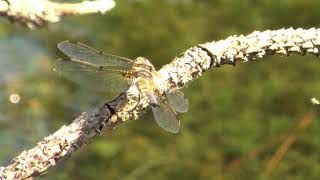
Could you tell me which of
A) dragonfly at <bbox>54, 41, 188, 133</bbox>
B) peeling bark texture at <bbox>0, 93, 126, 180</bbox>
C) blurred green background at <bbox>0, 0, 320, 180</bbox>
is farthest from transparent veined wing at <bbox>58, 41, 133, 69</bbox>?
blurred green background at <bbox>0, 0, 320, 180</bbox>

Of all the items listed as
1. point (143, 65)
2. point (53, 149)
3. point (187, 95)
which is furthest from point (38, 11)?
point (187, 95)

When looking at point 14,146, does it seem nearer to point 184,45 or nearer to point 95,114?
point 184,45

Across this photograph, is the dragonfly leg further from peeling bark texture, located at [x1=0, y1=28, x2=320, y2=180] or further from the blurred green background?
the blurred green background

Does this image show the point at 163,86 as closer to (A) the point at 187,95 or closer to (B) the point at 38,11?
(B) the point at 38,11

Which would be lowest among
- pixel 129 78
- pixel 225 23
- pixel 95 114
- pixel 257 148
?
pixel 95 114

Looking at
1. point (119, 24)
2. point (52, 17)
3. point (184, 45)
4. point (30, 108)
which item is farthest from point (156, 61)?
point (52, 17)

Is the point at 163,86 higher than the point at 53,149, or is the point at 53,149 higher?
the point at 163,86

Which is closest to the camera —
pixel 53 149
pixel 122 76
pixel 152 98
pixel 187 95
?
pixel 53 149
